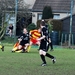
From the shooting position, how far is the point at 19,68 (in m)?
15.7

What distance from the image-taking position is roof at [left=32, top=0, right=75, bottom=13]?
168ft

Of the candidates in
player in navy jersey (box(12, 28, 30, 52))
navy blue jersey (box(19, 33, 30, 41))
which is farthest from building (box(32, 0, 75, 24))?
navy blue jersey (box(19, 33, 30, 41))

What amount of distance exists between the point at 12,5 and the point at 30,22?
818 centimetres

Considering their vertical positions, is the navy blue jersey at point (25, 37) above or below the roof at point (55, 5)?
below

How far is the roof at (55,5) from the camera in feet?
168

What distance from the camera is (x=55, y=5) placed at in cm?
5200

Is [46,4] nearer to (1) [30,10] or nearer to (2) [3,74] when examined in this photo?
(1) [30,10]

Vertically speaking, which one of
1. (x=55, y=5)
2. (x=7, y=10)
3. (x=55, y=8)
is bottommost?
(x=7, y=10)

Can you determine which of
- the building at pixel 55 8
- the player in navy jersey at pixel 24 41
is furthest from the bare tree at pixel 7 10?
the player in navy jersey at pixel 24 41

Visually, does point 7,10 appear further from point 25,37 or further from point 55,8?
point 25,37

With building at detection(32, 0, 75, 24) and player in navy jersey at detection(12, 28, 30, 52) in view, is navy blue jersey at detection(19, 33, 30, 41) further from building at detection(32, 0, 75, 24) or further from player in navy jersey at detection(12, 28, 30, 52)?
building at detection(32, 0, 75, 24)

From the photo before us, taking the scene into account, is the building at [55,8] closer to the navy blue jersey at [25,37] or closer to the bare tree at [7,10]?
the bare tree at [7,10]

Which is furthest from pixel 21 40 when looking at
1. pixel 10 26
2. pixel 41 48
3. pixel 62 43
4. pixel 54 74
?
pixel 10 26

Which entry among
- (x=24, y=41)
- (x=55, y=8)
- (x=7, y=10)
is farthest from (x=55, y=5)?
(x=24, y=41)
